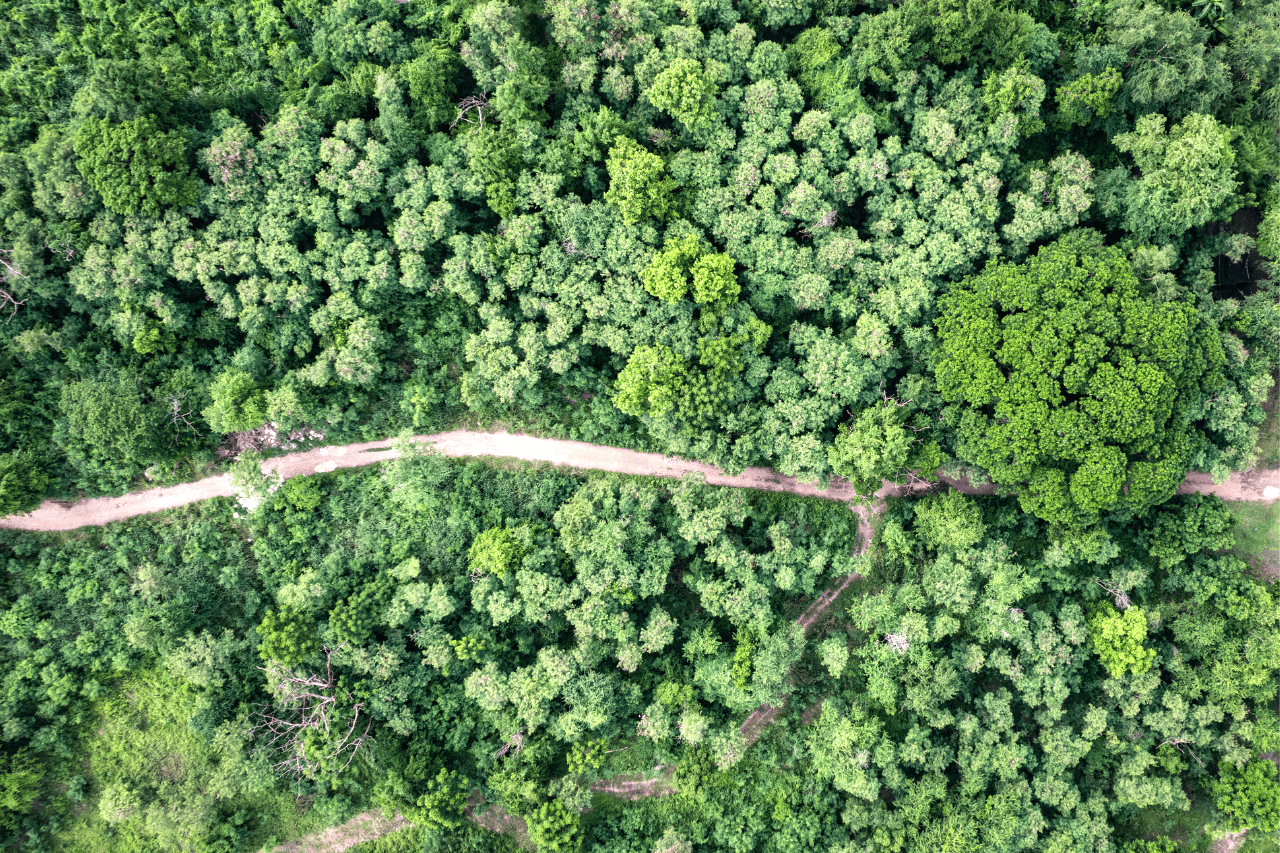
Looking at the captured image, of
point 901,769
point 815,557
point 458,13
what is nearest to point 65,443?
point 458,13

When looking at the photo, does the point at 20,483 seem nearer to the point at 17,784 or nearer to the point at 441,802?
the point at 17,784

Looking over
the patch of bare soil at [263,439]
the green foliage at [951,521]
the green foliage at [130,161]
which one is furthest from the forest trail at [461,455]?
the green foliage at [130,161]

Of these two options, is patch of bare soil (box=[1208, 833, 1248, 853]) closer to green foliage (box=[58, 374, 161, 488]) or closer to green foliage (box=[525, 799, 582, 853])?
green foliage (box=[525, 799, 582, 853])

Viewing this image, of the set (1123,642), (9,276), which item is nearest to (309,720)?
(9,276)

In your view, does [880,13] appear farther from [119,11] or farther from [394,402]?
[119,11]

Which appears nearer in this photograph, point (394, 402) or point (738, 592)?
point (738, 592)

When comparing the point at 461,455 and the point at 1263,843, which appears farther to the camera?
the point at 461,455

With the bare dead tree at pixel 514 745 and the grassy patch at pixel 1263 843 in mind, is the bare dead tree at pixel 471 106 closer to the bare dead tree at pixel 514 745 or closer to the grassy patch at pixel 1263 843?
the bare dead tree at pixel 514 745
